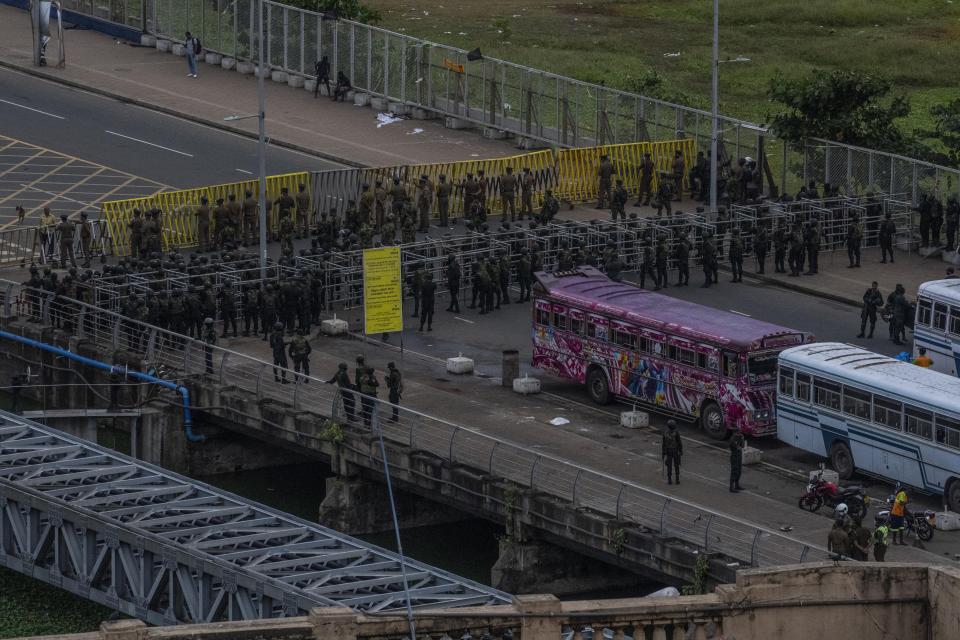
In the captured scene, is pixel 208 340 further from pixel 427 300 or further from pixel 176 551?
pixel 176 551

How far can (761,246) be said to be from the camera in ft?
214

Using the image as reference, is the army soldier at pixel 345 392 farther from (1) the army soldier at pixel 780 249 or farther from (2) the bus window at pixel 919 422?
(1) the army soldier at pixel 780 249

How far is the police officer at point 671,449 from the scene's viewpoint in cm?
4600

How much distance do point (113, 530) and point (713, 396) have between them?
1404 cm

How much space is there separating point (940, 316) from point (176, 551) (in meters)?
20.5

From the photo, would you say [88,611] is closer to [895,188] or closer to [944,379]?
[944,379]

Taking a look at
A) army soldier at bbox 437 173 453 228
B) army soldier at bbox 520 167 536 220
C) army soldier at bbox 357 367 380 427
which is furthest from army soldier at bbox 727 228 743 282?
army soldier at bbox 357 367 380 427

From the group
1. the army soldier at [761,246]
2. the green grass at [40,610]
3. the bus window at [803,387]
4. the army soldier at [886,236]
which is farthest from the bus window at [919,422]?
the army soldier at [886,236]

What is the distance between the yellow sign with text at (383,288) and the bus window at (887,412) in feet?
40.5

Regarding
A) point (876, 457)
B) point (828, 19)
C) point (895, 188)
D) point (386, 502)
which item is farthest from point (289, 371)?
point (828, 19)

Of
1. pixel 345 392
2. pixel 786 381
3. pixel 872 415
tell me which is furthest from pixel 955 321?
pixel 345 392

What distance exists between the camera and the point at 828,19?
11356 cm

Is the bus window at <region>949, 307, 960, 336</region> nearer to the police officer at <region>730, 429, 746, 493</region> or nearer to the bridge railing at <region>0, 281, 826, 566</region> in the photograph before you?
the police officer at <region>730, 429, 746, 493</region>

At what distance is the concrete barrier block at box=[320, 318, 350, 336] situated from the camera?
58312mm
